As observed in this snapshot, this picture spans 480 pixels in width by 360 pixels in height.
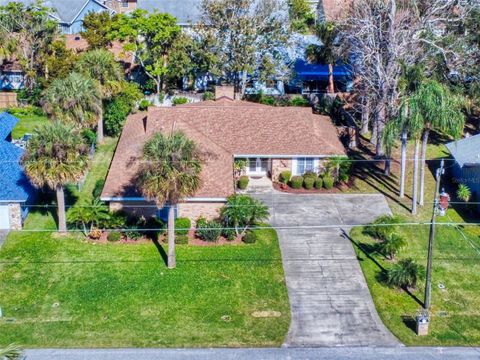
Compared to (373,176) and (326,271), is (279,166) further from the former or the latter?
(326,271)

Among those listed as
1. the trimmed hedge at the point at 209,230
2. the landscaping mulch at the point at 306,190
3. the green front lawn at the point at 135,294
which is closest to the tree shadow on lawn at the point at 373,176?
the landscaping mulch at the point at 306,190

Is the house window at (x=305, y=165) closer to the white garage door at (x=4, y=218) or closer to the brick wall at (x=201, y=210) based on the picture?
the brick wall at (x=201, y=210)

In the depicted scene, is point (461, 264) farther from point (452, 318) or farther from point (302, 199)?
point (302, 199)

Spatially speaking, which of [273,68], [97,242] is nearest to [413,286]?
[97,242]

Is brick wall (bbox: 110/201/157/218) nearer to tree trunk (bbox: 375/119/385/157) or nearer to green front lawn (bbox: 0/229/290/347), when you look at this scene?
green front lawn (bbox: 0/229/290/347)

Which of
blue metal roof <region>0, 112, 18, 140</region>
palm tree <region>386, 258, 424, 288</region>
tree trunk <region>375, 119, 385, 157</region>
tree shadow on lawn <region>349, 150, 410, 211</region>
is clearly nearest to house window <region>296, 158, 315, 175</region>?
tree shadow on lawn <region>349, 150, 410, 211</region>
